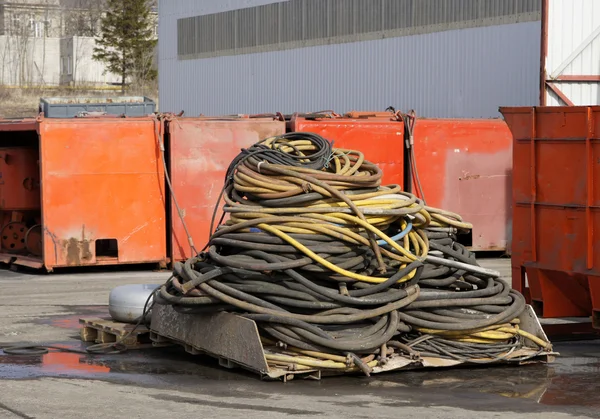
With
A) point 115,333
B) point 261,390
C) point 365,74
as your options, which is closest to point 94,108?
point 365,74

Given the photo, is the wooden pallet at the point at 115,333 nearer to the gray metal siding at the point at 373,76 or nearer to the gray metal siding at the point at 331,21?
the gray metal siding at the point at 373,76

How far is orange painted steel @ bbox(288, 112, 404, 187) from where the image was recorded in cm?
1494

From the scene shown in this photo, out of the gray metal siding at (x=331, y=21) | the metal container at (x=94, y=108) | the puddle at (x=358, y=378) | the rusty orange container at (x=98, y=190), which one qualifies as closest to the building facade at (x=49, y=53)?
the gray metal siding at (x=331, y=21)

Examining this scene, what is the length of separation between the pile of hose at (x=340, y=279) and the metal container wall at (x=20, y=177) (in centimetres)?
752

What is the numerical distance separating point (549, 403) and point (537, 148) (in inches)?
118

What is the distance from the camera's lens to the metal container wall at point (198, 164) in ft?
47.8

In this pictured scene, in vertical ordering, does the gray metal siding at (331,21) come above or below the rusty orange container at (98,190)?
above

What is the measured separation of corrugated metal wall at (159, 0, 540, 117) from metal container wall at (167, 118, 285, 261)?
9.83m

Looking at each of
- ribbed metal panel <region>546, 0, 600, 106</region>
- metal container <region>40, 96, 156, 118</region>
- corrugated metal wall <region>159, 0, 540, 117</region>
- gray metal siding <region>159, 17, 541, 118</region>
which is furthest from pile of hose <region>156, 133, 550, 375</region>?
gray metal siding <region>159, 17, 541, 118</region>

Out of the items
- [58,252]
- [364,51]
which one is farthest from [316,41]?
[58,252]

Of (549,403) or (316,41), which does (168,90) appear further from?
(549,403)

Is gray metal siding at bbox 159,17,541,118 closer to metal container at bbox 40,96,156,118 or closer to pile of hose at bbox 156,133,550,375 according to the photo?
metal container at bbox 40,96,156,118

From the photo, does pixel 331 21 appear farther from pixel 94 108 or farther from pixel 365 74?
pixel 94 108

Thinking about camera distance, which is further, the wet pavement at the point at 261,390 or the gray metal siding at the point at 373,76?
the gray metal siding at the point at 373,76
